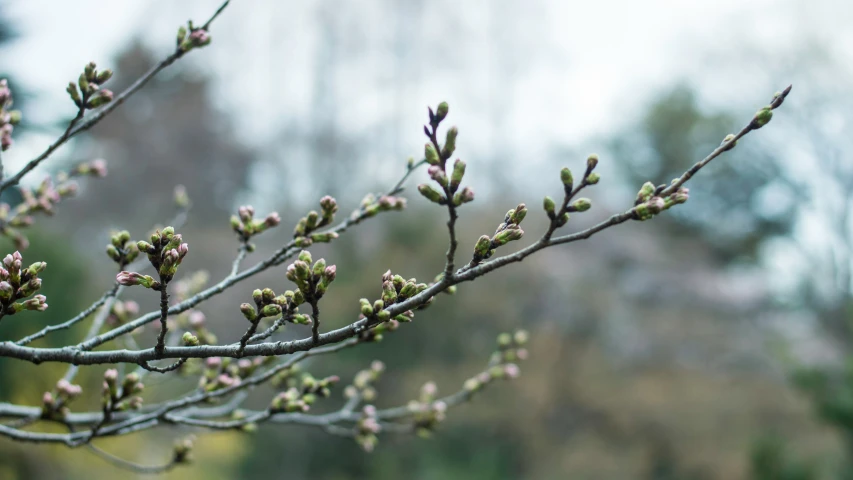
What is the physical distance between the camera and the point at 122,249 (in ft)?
4.17

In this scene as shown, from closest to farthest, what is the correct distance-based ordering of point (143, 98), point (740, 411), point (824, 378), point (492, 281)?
point (824, 378) < point (740, 411) < point (492, 281) < point (143, 98)

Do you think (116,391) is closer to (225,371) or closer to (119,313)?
(225,371)

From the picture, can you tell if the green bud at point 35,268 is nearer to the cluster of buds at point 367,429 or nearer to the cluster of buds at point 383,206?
the cluster of buds at point 383,206

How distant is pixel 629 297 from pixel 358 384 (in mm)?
10612

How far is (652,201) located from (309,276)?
53 cm

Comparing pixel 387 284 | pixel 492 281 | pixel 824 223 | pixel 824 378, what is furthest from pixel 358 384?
pixel 824 223

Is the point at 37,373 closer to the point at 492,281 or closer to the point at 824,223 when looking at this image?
the point at 492,281

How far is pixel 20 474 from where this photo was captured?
18.9 ft

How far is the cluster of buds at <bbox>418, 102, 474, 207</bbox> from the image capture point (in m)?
0.86

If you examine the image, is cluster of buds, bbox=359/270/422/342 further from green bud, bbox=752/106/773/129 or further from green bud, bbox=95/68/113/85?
green bud, bbox=95/68/113/85

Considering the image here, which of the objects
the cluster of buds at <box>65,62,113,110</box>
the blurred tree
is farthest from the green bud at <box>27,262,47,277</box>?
the blurred tree

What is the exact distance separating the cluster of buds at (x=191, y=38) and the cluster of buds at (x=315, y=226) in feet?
1.74

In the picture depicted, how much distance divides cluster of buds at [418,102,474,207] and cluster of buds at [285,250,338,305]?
0.62 ft

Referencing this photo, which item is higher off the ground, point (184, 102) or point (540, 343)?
point (184, 102)
